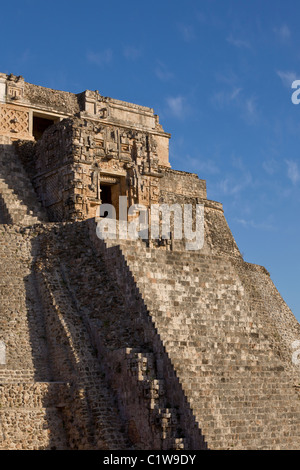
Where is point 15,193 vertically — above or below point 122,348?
above

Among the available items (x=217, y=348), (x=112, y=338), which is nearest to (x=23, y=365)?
(x=112, y=338)

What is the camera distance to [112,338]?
690 inches

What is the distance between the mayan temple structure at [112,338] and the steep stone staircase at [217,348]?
0.10ft

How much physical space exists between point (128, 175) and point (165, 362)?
943cm

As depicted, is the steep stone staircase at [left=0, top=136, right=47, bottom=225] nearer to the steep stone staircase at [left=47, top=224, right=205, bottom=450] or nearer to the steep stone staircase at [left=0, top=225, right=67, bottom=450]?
the steep stone staircase at [left=0, top=225, right=67, bottom=450]

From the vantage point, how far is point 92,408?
1627 centimetres

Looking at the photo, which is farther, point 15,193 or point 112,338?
point 15,193

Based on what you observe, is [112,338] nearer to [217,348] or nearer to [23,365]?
[23,365]

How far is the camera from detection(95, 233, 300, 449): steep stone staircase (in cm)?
1611

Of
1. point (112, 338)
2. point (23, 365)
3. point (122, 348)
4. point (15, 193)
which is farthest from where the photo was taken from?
point (15, 193)

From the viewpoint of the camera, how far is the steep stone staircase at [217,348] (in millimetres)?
16109

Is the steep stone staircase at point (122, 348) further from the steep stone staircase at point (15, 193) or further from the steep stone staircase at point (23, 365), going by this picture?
the steep stone staircase at point (15, 193)

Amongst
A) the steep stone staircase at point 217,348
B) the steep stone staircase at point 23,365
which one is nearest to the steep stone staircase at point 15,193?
the steep stone staircase at point 23,365

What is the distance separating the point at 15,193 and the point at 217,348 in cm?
918
